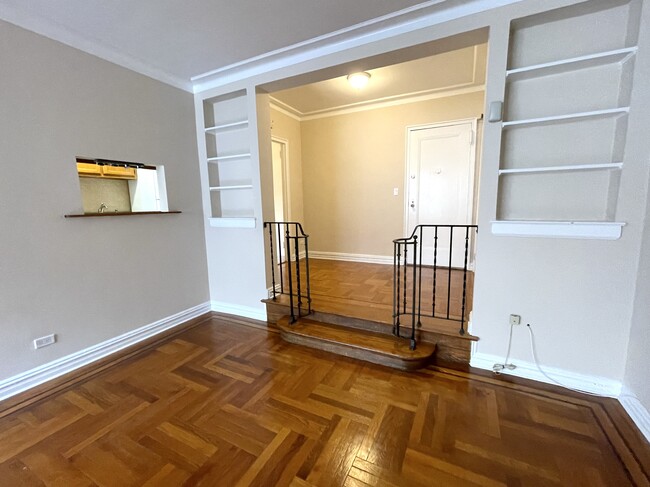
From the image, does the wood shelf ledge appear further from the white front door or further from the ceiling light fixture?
the white front door

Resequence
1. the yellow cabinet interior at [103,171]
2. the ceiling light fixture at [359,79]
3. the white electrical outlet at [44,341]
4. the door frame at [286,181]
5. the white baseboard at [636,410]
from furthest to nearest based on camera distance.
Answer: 1. the door frame at [286,181]
2. the ceiling light fixture at [359,79]
3. the yellow cabinet interior at [103,171]
4. the white electrical outlet at [44,341]
5. the white baseboard at [636,410]

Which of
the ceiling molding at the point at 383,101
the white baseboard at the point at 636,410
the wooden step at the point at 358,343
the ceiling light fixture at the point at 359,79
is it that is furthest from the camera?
the ceiling molding at the point at 383,101

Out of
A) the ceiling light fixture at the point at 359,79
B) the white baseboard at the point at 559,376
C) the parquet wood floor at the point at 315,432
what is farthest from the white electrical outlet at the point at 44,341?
the ceiling light fixture at the point at 359,79

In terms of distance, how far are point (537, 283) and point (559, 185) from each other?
0.67 meters

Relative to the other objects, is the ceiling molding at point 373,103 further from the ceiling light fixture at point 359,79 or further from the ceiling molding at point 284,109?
the ceiling light fixture at point 359,79

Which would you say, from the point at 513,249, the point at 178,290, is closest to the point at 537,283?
the point at 513,249

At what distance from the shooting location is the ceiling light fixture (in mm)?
3253

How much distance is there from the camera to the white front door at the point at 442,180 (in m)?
3.89

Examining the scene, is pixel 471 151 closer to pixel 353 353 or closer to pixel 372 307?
pixel 372 307

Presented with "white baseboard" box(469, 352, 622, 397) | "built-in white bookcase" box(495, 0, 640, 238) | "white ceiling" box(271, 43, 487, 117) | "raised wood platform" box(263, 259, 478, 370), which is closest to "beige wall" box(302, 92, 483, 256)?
"white ceiling" box(271, 43, 487, 117)

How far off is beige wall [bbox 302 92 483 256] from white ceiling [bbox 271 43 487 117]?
0.21m

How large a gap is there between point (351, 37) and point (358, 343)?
2.46 m

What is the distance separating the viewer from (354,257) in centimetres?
486

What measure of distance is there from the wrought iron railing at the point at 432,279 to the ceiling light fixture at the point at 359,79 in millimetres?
1951
